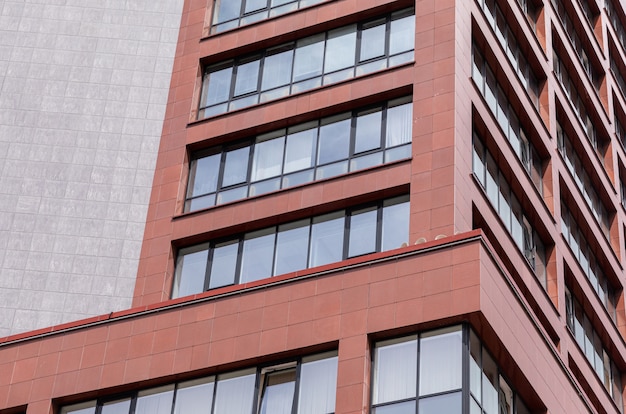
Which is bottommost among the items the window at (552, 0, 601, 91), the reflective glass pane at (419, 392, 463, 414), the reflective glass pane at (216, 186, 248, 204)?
the reflective glass pane at (419, 392, 463, 414)

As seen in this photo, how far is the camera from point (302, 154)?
1569 inches

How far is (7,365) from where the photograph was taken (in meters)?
34.3

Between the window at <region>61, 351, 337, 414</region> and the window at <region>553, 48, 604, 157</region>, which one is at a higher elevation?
the window at <region>553, 48, 604, 157</region>

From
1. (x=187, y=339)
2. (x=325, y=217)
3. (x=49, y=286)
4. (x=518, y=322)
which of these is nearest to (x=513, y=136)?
(x=325, y=217)

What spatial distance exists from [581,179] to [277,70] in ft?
56.0

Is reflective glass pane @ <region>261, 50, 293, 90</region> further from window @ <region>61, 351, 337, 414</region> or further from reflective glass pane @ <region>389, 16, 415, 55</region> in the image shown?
window @ <region>61, 351, 337, 414</region>

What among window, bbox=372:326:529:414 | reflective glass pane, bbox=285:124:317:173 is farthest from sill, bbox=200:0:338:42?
window, bbox=372:326:529:414

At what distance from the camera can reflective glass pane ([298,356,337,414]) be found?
29.8 meters

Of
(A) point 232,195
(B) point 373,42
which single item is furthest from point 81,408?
(B) point 373,42

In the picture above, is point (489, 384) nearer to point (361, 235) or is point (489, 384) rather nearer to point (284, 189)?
point (361, 235)

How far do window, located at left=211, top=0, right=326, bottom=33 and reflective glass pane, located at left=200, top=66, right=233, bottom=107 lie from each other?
1.89m

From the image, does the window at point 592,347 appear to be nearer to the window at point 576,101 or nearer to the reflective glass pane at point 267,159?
the window at point 576,101

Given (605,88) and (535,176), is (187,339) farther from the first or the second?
(605,88)

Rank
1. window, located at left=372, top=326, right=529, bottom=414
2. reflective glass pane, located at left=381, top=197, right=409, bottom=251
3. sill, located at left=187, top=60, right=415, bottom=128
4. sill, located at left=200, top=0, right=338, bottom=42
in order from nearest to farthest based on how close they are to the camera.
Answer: window, located at left=372, top=326, right=529, bottom=414 < reflective glass pane, located at left=381, top=197, right=409, bottom=251 < sill, located at left=187, top=60, right=415, bottom=128 < sill, located at left=200, top=0, right=338, bottom=42
